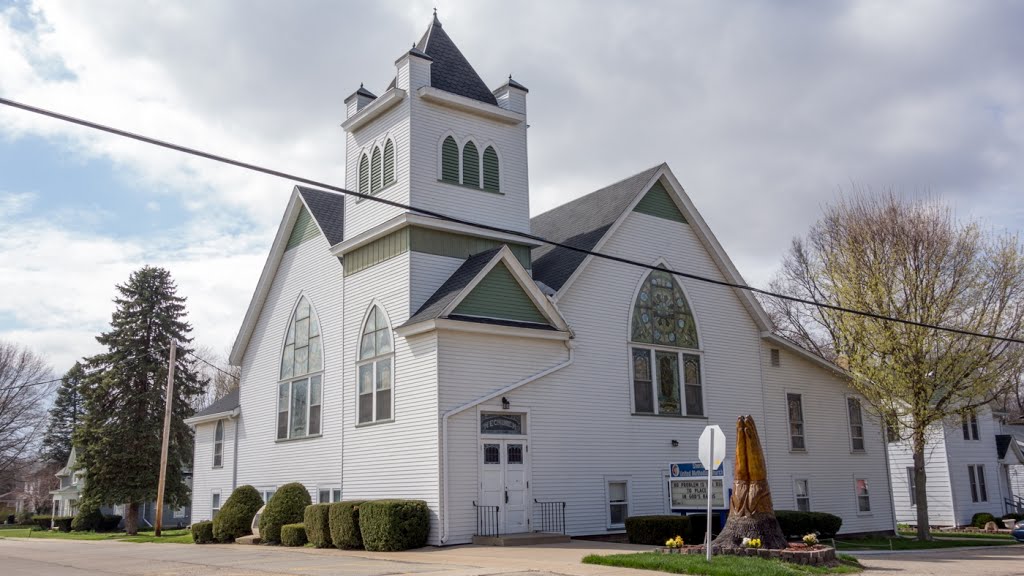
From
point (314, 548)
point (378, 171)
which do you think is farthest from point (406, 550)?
point (378, 171)

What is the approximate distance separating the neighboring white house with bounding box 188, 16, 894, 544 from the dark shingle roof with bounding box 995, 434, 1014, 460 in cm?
1806

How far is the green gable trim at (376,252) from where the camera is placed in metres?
23.6

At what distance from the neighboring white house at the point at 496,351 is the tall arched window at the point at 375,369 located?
2.5 inches

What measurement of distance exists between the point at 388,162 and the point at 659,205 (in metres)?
8.42

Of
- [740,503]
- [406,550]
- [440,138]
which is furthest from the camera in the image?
[440,138]

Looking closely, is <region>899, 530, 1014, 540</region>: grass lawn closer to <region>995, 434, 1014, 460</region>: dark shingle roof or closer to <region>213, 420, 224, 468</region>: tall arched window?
<region>995, 434, 1014, 460</region>: dark shingle roof

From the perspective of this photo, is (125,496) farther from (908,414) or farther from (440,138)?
(908,414)

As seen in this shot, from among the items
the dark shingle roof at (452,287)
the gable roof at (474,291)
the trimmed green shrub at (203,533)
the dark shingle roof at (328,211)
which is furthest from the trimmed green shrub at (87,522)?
the gable roof at (474,291)

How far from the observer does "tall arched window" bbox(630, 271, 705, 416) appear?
25703 millimetres

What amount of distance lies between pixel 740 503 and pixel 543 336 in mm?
7605

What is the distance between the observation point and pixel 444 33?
27.5m

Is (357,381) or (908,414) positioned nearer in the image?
(357,381)

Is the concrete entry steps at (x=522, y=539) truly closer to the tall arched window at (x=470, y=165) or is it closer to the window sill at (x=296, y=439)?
the window sill at (x=296, y=439)

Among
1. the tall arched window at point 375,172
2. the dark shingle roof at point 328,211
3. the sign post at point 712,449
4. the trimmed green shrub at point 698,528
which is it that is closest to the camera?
the sign post at point 712,449
